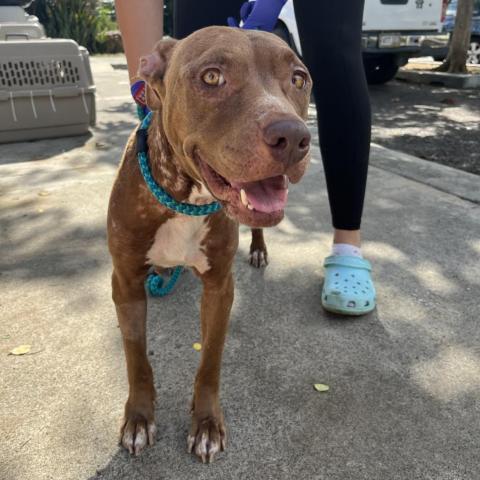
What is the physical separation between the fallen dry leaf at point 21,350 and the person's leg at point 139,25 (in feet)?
4.25

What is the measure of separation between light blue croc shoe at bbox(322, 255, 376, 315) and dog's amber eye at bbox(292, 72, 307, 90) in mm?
1159

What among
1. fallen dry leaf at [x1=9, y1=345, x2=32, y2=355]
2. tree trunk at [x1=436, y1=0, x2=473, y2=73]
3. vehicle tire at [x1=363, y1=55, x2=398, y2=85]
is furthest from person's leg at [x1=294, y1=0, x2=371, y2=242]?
→ tree trunk at [x1=436, y1=0, x2=473, y2=73]

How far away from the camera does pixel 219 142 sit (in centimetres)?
138

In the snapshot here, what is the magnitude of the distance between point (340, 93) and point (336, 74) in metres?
0.09

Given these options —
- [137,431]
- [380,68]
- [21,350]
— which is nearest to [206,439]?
[137,431]

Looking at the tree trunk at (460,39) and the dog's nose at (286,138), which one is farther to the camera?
the tree trunk at (460,39)

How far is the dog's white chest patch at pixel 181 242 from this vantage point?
180 cm

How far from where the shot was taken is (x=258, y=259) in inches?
117

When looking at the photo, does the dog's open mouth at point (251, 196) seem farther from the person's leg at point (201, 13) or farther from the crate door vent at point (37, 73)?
the crate door vent at point (37, 73)

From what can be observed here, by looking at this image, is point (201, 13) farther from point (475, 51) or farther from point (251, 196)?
point (475, 51)

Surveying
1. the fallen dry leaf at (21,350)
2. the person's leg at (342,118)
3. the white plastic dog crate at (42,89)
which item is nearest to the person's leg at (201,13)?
the person's leg at (342,118)

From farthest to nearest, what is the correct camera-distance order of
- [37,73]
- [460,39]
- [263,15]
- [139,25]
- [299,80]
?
[460,39] < [37,73] < [139,25] < [263,15] < [299,80]

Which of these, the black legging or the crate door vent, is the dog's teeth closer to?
the black legging

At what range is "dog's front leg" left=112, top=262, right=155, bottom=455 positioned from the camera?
5.89 feet
